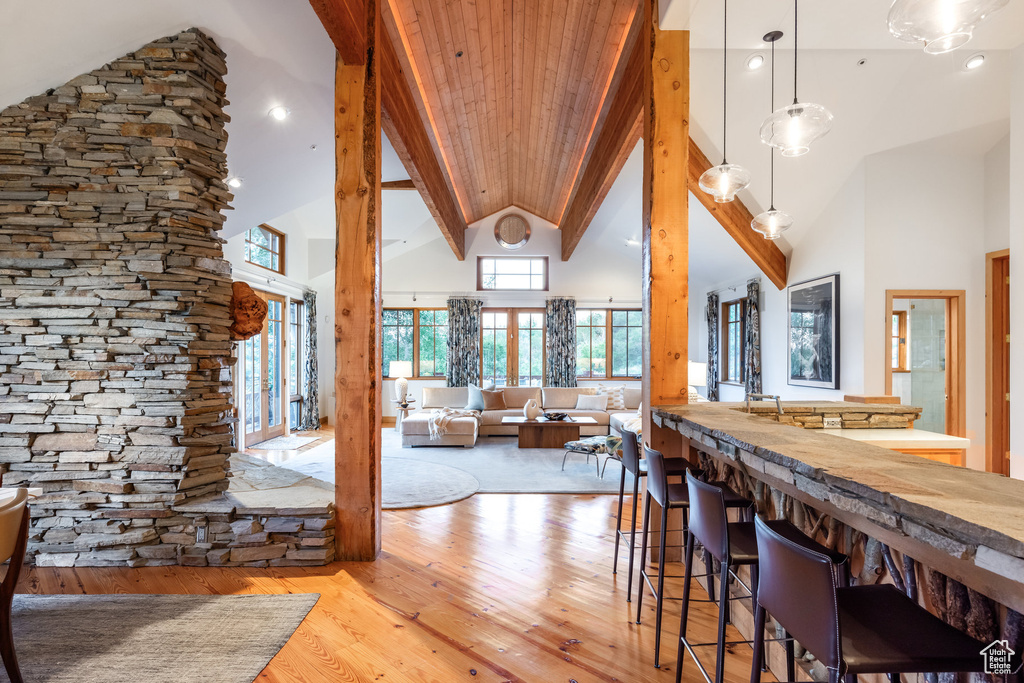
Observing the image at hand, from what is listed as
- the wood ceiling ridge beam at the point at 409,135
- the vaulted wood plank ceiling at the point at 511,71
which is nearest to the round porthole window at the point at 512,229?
the wood ceiling ridge beam at the point at 409,135

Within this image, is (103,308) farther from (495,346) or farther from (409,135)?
(495,346)

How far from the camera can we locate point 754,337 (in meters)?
6.68

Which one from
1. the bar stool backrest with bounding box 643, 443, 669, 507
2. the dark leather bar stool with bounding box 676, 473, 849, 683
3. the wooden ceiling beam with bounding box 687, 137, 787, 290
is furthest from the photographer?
the wooden ceiling beam with bounding box 687, 137, 787, 290

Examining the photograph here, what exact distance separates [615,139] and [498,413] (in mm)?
4572

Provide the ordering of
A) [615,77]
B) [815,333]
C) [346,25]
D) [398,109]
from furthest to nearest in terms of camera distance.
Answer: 1. [815,333]
2. [615,77]
3. [398,109]
4. [346,25]

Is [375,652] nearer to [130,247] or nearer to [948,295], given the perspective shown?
[130,247]

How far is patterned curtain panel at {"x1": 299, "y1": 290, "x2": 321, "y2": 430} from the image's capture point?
7.89 metres

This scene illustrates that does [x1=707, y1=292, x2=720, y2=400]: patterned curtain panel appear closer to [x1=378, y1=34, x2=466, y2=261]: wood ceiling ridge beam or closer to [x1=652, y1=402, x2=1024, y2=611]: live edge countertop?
[x1=378, y1=34, x2=466, y2=261]: wood ceiling ridge beam

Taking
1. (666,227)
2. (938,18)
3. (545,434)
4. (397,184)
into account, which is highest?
(397,184)

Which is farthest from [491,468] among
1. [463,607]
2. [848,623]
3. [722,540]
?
[848,623]

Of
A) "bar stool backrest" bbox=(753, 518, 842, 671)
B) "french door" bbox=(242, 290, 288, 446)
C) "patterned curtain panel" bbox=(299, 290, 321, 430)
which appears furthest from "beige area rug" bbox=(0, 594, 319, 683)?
"patterned curtain panel" bbox=(299, 290, 321, 430)

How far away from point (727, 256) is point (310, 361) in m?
6.66

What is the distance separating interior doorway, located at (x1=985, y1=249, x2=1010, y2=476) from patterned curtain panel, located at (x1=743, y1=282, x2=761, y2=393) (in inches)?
90.9

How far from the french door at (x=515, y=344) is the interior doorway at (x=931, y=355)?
5400mm
